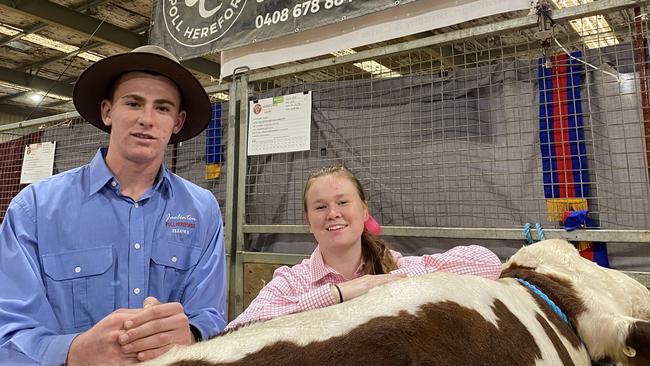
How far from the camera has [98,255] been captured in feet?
5.44

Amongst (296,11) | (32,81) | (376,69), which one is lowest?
(296,11)

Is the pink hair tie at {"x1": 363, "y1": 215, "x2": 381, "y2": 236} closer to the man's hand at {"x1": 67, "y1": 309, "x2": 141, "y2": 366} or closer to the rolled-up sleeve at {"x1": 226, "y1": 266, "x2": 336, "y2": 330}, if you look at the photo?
the rolled-up sleeve at {"x1": 226, "y1": 266, "x2": 336, "y2": 330}

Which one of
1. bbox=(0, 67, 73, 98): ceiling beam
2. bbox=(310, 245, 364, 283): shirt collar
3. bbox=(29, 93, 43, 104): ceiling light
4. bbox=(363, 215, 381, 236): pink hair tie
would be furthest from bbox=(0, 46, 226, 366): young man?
bbox=(29, 93, 43, 104): ceiling light

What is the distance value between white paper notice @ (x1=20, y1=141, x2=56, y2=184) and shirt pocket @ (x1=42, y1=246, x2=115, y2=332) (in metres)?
3.18

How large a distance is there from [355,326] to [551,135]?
1.79m

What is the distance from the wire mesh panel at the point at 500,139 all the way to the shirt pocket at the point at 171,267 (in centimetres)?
116

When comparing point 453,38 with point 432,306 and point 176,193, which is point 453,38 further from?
point 432,306

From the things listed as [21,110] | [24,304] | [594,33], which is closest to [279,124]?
[24,304]

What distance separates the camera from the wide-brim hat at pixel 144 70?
176 centimetres

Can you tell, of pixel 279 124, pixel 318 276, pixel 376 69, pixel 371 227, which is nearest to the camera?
pixel 318 276

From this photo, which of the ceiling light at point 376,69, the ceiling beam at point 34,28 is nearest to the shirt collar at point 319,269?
the ceiling light at point 376,69

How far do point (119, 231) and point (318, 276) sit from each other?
0.79 m

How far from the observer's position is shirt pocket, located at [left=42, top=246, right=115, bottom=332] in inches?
62.9

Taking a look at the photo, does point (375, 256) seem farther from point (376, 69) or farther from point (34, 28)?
point (34, 28)
